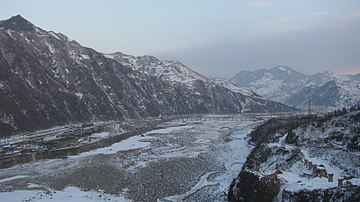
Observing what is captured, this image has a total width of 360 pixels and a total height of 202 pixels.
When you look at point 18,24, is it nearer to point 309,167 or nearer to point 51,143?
point 51,143

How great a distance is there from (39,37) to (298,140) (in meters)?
111

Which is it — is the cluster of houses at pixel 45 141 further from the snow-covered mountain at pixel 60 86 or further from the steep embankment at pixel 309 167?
the steep embankment at pixel 309 167

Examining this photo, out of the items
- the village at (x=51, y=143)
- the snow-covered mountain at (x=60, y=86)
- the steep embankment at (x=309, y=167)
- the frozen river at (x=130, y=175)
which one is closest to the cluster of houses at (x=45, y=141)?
the village at (x=51, y=143)

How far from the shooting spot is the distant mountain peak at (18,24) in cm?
13104

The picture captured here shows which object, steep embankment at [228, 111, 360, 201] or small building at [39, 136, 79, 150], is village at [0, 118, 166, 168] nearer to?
small building at [39, 136, 79, 150]

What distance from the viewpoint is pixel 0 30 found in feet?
393

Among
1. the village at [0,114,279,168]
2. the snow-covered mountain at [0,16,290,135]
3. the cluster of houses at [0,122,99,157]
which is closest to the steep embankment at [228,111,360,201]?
the village at [0,114,279,168]

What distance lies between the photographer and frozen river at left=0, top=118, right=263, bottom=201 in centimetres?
3325

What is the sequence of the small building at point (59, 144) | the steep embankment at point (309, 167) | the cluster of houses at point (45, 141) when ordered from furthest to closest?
→ the small building at point (59, 144) → the cluster of houses at point (45, 141) → the steep embankment at point (309, 167)

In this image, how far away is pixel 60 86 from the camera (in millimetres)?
116312

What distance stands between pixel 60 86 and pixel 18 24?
111 ft

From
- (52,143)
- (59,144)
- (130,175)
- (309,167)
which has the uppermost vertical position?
(309,167)

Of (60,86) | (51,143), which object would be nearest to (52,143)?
(51,143)

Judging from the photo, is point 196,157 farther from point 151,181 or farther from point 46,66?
point 46,66
